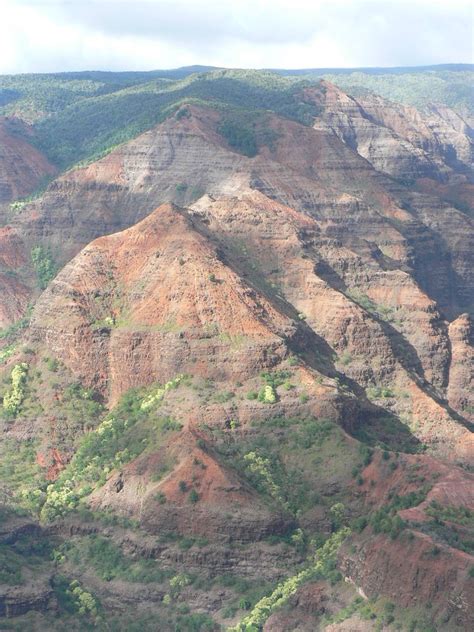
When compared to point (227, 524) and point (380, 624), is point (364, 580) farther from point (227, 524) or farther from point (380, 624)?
point (227, 524)

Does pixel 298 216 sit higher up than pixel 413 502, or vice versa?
pixel 298 216

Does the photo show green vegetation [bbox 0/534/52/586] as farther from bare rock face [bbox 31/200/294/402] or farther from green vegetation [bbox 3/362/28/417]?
bare rock face [bbox 31/200/294/402]

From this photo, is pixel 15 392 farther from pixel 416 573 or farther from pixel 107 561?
pixel 416 573

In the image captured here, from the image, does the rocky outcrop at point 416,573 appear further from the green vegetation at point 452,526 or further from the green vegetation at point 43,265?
the green vegetation at point 43,265

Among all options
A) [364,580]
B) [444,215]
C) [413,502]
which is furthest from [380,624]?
[444,215]

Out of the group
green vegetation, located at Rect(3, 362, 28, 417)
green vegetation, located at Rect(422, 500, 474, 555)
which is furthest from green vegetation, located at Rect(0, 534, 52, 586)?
green vegetation, located at Rect(422, 500, 474, 555)

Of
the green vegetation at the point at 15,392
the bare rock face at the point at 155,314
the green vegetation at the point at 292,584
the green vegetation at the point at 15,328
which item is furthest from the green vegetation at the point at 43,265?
the green vegetation at the point at 292,584

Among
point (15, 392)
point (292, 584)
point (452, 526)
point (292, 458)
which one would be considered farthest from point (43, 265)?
point (452, 526)
